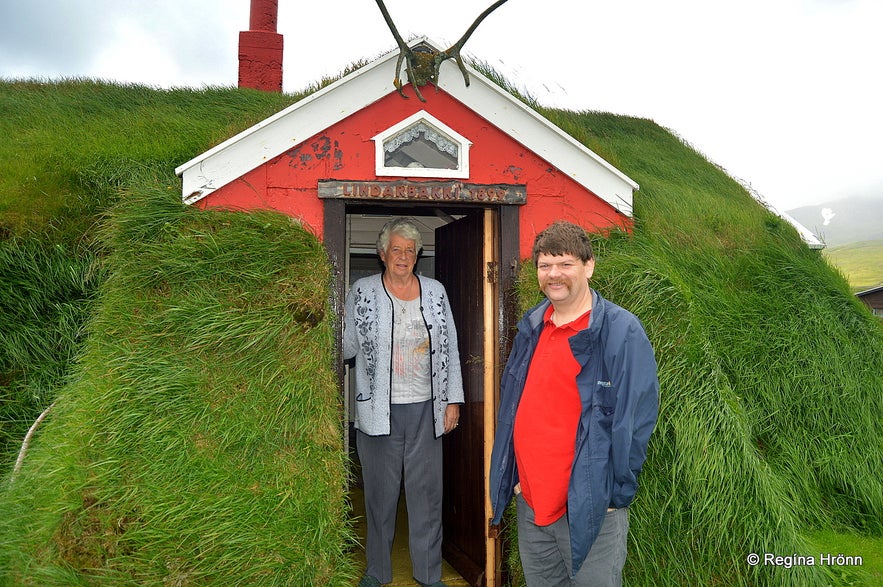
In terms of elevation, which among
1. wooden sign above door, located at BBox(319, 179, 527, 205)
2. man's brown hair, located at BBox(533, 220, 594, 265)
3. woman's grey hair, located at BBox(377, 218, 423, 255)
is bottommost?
man's brown hair, located at BBox(533, 220, 594, 265)

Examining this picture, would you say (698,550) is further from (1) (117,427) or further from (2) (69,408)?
(2) (69,408)

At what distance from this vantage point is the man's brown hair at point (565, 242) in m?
2.53

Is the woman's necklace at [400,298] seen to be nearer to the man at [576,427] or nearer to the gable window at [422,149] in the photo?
the gable window at [422,149]

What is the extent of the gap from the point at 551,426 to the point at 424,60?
2527mm

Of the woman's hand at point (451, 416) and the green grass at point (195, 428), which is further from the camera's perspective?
the woman's hand at point (451, 416)

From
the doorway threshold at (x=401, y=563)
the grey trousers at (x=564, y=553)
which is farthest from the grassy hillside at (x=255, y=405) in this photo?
the grey trousers at (x=564, y=553)

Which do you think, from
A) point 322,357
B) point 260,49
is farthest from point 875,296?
point 322,357

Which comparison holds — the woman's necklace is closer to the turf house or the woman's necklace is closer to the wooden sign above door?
Result: the turf house

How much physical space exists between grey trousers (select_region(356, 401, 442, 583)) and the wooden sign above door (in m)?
1.30

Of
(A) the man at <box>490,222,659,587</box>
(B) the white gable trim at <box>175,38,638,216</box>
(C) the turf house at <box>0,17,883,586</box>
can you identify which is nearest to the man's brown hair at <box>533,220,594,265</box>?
(A) the man at <box>490,222,659,587</box>

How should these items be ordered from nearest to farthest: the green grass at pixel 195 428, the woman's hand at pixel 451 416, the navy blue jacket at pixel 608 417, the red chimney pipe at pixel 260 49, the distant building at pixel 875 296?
the navy blue jacket at pixel 608 417, the green grass at pixel 195 428, the woman's hand at pixel 451 416, the red chimney pipe at pixel 260 49, the distant building at pixel 875 296

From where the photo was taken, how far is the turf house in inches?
125

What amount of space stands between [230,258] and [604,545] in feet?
8.13

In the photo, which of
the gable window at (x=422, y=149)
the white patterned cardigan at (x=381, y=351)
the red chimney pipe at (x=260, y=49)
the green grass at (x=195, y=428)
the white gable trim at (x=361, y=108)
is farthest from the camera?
the red chimney pipe at (x=260, y=49)
